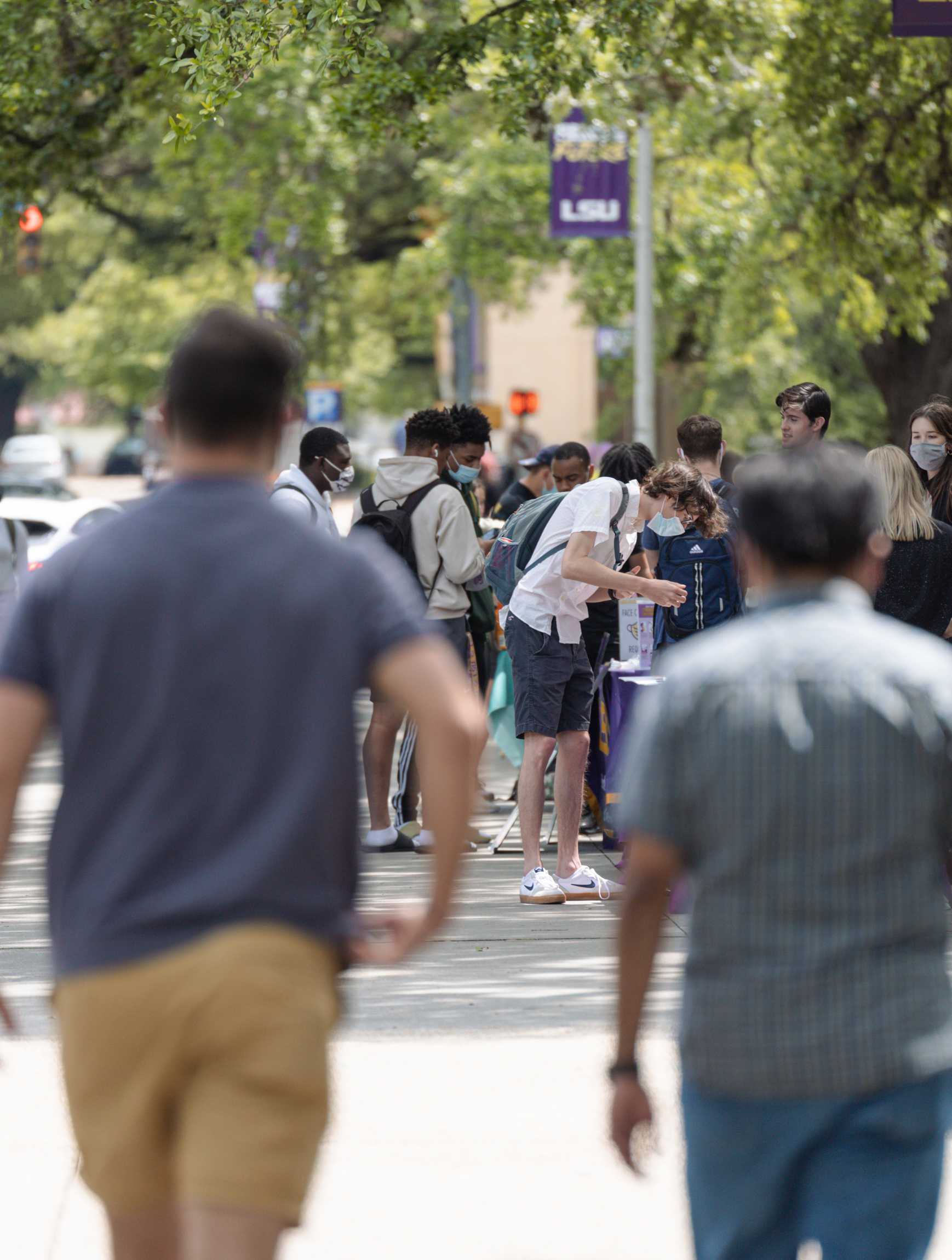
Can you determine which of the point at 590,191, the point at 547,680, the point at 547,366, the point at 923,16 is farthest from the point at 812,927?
the point at 547,366

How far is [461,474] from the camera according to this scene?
31.5ft

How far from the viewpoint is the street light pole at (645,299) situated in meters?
21.7

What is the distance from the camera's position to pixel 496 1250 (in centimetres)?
Result: 430

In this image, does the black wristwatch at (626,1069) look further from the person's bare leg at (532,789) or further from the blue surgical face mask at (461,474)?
the blue surgical face mask at (461,474)

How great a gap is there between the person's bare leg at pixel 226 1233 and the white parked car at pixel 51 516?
1461cm

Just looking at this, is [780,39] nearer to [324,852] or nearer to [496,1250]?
[496,1250]

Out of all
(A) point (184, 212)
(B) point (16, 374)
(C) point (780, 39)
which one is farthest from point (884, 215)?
(B) point (16, 374)


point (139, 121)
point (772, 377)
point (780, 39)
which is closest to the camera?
point (139, 121)

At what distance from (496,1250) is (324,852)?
196 cm

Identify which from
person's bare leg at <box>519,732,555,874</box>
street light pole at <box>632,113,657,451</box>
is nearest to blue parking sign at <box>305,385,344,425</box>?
street light pole at <box>632,113,657,451</box>

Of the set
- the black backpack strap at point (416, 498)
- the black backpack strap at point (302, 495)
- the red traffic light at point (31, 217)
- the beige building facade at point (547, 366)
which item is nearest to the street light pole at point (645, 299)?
the red traffic light at point (31, 217)

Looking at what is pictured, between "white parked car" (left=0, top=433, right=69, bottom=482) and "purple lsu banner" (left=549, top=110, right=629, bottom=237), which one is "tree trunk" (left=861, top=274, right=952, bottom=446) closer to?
"purple lsu banner" (left=549, top=110, right=629, bottom=237)

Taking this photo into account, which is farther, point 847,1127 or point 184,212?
point 184,212

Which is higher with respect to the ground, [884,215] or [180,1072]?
[884,215]
